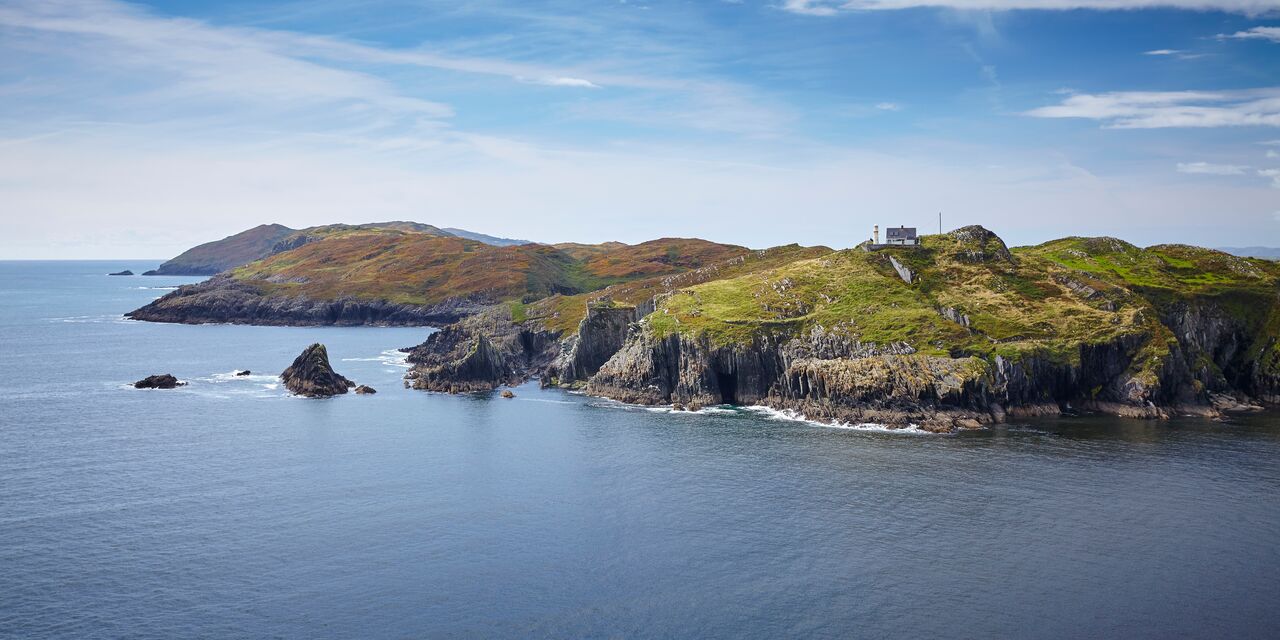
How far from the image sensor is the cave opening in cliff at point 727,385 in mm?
131875

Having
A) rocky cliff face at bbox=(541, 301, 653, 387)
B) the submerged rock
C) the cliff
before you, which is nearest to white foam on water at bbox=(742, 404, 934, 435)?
rocky cliff face at bbox=(541, 301, 653, 387)

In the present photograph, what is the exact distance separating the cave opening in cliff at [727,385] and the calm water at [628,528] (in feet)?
43.7

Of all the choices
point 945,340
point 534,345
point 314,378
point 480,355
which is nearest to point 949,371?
point 945,340

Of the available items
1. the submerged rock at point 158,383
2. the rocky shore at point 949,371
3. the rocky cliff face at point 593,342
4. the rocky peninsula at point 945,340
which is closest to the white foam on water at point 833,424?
the rocky shore at point 949,371

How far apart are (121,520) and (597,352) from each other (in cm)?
8809

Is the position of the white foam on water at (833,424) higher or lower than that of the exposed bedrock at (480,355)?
lower

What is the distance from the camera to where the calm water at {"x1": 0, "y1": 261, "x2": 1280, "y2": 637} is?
2254 inches

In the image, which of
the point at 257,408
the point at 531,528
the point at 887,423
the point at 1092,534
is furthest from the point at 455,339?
the point at 1092,534

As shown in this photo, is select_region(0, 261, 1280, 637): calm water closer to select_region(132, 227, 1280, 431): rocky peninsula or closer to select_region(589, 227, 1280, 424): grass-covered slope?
select_region(132, 227, 1280, 431): rocky peninsula

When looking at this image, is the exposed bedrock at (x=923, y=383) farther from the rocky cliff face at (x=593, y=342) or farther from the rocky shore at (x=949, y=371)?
the rocky cliff face at (x=593, y=342)

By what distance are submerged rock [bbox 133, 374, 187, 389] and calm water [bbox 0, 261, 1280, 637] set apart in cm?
2170

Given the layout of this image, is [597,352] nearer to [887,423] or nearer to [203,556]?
[887,423]

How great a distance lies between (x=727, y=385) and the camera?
133625mm

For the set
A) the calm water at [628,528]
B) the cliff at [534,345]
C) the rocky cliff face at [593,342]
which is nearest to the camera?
the calm water at [628,528]
